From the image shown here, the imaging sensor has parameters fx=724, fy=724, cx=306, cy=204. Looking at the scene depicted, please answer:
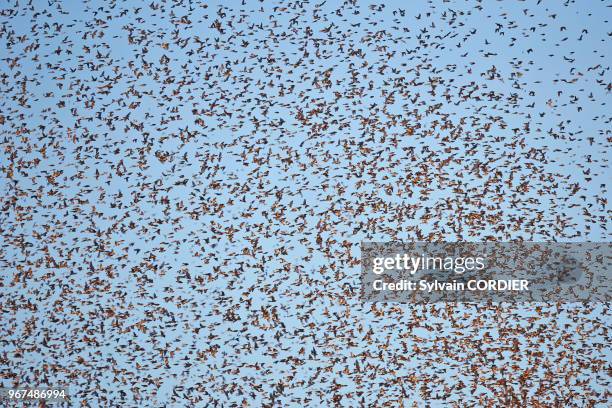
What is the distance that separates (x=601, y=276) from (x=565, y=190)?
817mm

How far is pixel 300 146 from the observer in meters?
6.75

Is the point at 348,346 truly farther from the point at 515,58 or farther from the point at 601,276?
the point at 515,58

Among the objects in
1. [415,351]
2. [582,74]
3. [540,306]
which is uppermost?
[582,74]

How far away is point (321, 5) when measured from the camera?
22.7 feet

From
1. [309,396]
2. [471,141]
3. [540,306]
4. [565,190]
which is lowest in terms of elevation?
[309,396]

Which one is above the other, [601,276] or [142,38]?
[142,38]

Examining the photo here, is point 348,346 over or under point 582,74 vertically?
under

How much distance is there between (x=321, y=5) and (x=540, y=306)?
3433 mm

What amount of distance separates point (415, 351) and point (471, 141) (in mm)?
1963

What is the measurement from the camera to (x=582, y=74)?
259 inches

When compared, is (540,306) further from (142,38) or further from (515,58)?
(142,38)

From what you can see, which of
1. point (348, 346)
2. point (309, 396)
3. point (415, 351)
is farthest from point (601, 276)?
point (309, 396)

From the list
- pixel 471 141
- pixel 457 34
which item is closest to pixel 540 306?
pixel 471 141

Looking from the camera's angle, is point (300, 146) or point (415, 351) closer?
point (415, 351)
